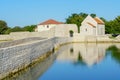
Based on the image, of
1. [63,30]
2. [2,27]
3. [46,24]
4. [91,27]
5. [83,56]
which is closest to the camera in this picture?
[83,56]

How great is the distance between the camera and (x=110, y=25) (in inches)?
4045

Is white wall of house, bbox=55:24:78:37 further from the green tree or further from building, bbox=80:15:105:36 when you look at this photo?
the green tree

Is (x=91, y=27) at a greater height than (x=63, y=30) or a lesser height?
greater

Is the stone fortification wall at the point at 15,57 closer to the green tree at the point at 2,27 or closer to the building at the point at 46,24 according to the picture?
the building at the point at 46,24

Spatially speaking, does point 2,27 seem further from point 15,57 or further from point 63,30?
point 15,57

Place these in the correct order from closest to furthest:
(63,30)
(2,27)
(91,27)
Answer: (63,30), (91,27), (2,27)

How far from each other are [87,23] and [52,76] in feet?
221

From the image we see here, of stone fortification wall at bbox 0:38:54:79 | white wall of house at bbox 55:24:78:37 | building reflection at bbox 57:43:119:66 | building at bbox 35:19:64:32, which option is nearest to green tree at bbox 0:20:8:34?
building at bbox 35:19:64:32

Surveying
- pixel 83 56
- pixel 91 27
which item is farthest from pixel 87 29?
pixel 83 56

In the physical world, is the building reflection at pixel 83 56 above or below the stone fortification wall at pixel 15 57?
below

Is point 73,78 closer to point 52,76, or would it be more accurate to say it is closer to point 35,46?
point 52,76

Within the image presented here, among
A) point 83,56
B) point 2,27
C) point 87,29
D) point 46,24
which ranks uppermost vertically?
point 46,24

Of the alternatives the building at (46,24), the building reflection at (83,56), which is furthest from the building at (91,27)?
the building reflection at (83,56)

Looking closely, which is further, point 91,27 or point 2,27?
point 2,27
